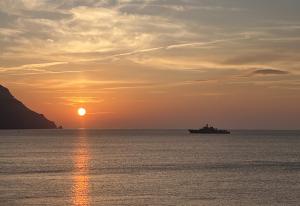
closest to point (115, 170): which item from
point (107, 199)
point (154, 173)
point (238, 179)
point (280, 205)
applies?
point (154, 173)

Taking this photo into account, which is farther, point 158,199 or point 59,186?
point 59,186

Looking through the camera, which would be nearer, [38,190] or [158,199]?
[158,199]

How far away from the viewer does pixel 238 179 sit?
299 ft

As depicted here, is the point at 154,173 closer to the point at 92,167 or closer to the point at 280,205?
the point at 92,167

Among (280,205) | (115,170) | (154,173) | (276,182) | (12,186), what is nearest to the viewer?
(280,205)

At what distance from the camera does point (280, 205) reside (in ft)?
205

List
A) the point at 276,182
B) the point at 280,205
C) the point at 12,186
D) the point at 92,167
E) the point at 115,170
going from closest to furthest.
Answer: the point at 280,205
the point at 12,186
the point at 276,182
the point at 115,170
the point at 92,167

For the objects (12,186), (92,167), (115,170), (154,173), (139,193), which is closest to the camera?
(139,193)

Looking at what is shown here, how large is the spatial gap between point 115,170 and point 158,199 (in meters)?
41.7

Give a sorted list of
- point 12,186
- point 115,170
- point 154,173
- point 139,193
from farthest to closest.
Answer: point 115,170 < point 154,173 < point 12,186 < point 139,193

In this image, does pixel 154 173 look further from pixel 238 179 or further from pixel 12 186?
pixel 12 186

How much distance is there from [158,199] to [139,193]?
5.91 metres

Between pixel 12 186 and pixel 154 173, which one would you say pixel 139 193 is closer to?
pixel 12 186

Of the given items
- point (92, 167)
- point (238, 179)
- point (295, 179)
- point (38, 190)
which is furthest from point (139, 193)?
point (92, 167)
